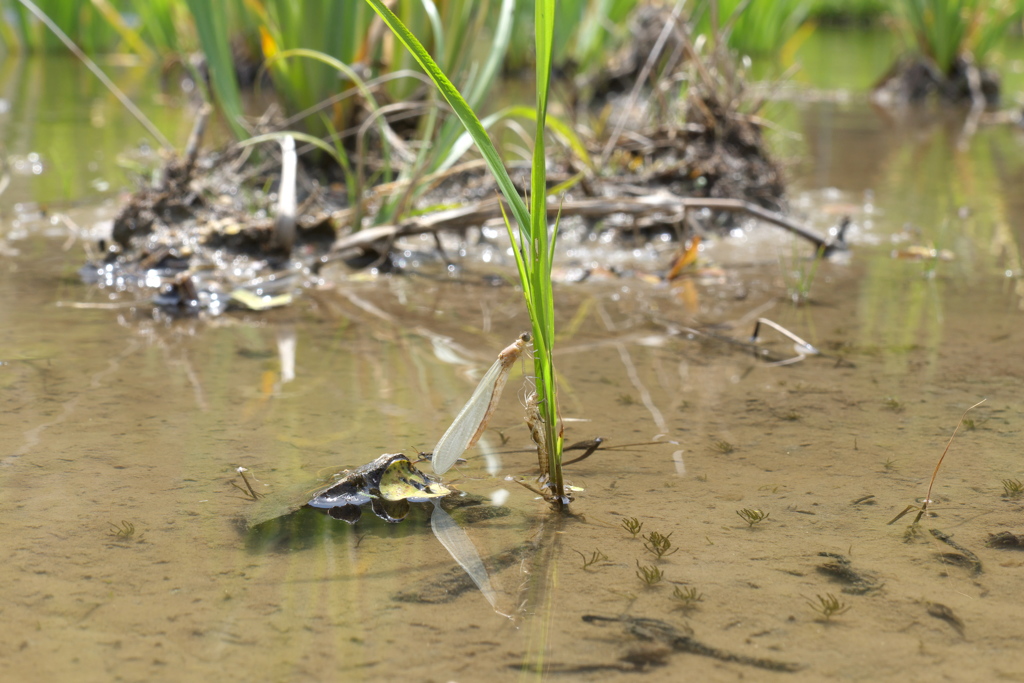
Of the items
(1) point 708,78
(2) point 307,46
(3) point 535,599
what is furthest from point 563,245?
(3) point 535,599

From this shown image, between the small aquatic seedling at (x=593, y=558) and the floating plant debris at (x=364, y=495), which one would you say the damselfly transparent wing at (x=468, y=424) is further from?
the small aquatic seedling at (x=593, y=558)

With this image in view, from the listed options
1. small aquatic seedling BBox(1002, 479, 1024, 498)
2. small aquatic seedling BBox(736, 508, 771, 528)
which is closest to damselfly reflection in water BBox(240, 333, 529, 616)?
small aquatic seedling BBox(736, 508, 771, 528)

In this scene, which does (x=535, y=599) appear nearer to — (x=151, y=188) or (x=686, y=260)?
(x=686, y=260)

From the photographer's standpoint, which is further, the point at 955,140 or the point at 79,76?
the point at 79,76

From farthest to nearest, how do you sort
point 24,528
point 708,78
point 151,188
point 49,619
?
1. point 708,78
2. point 151,188
3. point 24,528
4. point 49,619

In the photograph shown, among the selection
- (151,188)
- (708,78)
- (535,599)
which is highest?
(708,78)

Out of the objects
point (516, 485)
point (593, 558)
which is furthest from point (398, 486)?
point (593, 558)

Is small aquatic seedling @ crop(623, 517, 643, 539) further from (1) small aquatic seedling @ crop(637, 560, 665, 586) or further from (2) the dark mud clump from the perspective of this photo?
(2) the dark mud clump
